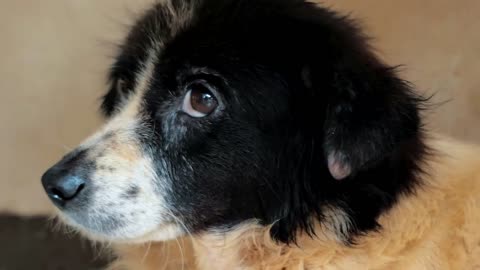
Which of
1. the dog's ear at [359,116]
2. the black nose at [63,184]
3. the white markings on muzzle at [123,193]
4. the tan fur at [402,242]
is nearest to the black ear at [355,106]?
the dog's ear at [359,116]

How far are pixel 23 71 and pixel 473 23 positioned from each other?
4.44 feet

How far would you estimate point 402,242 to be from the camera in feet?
4.04

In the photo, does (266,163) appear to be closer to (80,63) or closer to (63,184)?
(63,184)

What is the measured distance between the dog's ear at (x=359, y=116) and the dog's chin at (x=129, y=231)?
12.0 inches

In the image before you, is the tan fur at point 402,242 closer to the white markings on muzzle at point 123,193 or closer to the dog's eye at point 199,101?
the white markings on muzzle at point 123,193

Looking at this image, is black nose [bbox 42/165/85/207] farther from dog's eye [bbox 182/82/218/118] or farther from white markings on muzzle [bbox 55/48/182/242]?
dog's eye [bbox 182/82/218/118]

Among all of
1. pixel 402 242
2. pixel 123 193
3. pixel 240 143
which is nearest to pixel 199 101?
pixel 240 143

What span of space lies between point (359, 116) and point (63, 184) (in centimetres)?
50

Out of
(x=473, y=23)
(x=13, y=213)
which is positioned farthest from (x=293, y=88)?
(x=13, y=213)

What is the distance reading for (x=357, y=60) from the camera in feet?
3.95

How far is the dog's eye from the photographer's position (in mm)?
1201

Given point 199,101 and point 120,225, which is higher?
point 199,101

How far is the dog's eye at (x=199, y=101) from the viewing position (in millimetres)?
1201

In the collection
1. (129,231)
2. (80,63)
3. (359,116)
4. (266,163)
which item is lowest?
(80,63)
